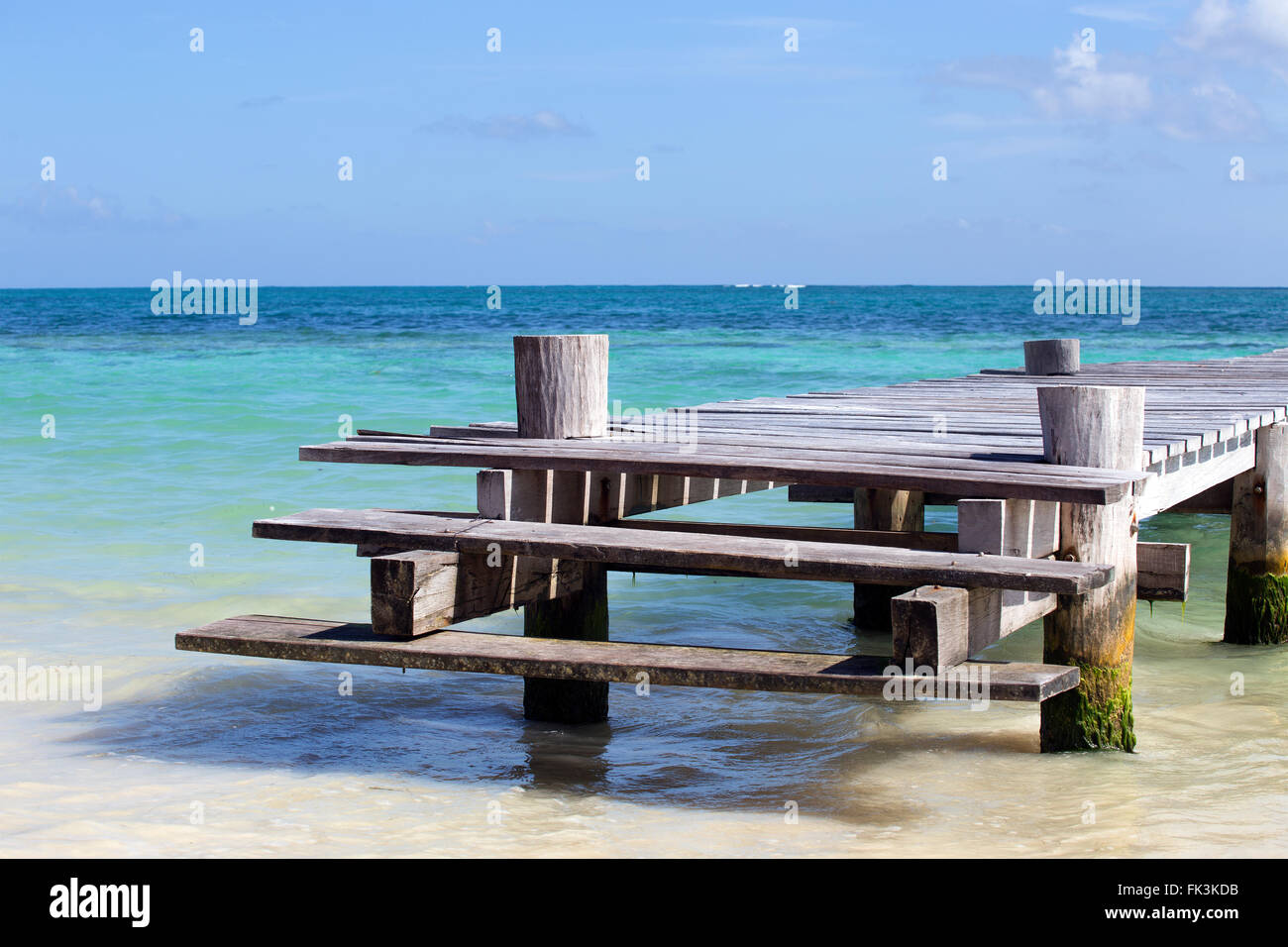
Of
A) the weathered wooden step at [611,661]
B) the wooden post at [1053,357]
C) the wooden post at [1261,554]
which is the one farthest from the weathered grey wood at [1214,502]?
the weathered wooden step at [611,661]

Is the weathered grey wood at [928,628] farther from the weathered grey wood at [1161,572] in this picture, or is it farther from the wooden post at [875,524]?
the wooden post at [875,524]

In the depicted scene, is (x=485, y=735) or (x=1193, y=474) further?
(x=1193, y=474)

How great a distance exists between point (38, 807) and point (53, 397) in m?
18.1

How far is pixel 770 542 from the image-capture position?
15.2ft

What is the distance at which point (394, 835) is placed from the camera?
4.52 m

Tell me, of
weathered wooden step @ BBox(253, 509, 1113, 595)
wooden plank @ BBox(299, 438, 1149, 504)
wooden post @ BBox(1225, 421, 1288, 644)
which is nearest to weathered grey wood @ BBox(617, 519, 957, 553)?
wooden plank @ BBox(299, 438, 1149, 504)

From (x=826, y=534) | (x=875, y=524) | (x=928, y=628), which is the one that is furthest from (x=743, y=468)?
(x=875, y=524)

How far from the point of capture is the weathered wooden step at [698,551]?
13.6ft

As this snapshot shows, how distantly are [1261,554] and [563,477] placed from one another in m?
5.00

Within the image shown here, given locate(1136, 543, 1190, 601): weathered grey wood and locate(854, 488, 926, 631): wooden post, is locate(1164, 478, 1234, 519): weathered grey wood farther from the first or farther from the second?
locate(1136, 543, 1190, 601): weathered grey wood

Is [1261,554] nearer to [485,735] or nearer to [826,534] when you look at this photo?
[826,534]

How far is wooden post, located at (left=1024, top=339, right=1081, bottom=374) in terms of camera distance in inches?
409

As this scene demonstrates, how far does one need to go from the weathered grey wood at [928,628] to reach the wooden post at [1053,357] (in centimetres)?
676
